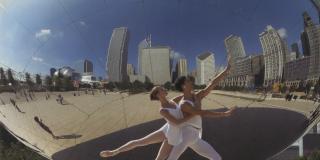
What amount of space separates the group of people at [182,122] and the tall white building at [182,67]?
0.20ft

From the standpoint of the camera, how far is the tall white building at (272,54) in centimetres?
605

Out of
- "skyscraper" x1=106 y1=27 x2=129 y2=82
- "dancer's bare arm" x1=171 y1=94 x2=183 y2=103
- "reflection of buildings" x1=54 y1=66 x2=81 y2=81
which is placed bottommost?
"dancer's bare arm" x1=171 y1=94 x2=183 y2=103

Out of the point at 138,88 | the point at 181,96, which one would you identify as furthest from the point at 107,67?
the point at 181,96

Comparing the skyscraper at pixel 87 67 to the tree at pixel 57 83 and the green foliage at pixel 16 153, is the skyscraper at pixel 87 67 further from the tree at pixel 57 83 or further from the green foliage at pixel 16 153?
the green foliage at pixel 16 153

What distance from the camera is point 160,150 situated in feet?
19.8

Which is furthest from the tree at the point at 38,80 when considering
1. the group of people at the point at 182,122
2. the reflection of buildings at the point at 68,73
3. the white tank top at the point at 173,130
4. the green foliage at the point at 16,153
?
the green foliage at the point at 16,153

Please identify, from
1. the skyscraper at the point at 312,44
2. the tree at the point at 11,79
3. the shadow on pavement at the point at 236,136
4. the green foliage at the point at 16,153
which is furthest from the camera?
the green foliage at the point at 16,153

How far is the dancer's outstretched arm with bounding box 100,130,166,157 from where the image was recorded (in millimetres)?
5969

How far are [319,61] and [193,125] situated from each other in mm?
1865

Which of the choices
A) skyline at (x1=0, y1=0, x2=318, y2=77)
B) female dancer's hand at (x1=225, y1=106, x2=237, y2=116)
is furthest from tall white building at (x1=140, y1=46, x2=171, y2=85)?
female dancer's hand at (x1=225, y1=106, x2=237, y2=116)

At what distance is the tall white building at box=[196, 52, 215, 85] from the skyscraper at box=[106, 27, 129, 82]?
80cm

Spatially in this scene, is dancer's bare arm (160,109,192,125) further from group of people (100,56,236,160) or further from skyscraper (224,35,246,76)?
skyscraper (224,35,246,76)

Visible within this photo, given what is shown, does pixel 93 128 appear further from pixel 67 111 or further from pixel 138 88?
pixel 138 88

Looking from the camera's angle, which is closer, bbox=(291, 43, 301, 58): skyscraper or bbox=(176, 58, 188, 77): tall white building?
bbox=(176, 58, 188, 77): tall white building
